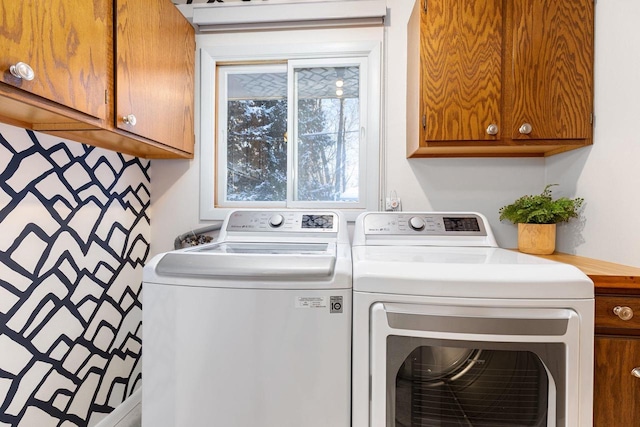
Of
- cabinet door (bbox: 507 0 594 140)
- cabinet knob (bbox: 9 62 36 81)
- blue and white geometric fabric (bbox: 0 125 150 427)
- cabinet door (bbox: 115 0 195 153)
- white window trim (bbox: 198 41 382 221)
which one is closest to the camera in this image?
cabinet knob (bbox: 9 62 36 81)

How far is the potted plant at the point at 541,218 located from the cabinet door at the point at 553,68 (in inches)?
11.7

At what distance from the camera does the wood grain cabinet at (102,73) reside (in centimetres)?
87

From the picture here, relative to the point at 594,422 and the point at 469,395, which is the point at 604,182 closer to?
the point at 594,422

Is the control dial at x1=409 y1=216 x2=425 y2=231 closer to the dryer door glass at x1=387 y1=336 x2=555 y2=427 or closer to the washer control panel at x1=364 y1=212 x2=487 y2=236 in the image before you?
the washer control panel at x1=364 y1=212 x2=487 y2=236

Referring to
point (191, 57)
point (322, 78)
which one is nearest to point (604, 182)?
point (322, 78)

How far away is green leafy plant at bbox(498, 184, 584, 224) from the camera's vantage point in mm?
1437

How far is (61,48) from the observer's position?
3.18ft

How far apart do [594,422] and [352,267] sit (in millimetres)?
869

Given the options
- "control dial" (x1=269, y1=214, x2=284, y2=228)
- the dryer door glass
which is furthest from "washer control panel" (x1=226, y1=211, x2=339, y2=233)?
the dryer door glass

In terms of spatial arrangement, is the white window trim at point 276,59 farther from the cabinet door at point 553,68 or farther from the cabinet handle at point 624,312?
the cabinet handle at point 624,312

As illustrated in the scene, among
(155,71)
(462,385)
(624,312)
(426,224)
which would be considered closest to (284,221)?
(426,224)

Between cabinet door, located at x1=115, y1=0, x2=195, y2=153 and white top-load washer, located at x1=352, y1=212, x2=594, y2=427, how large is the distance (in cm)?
112

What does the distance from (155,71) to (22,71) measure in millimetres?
707

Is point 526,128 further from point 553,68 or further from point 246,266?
point 246,266
